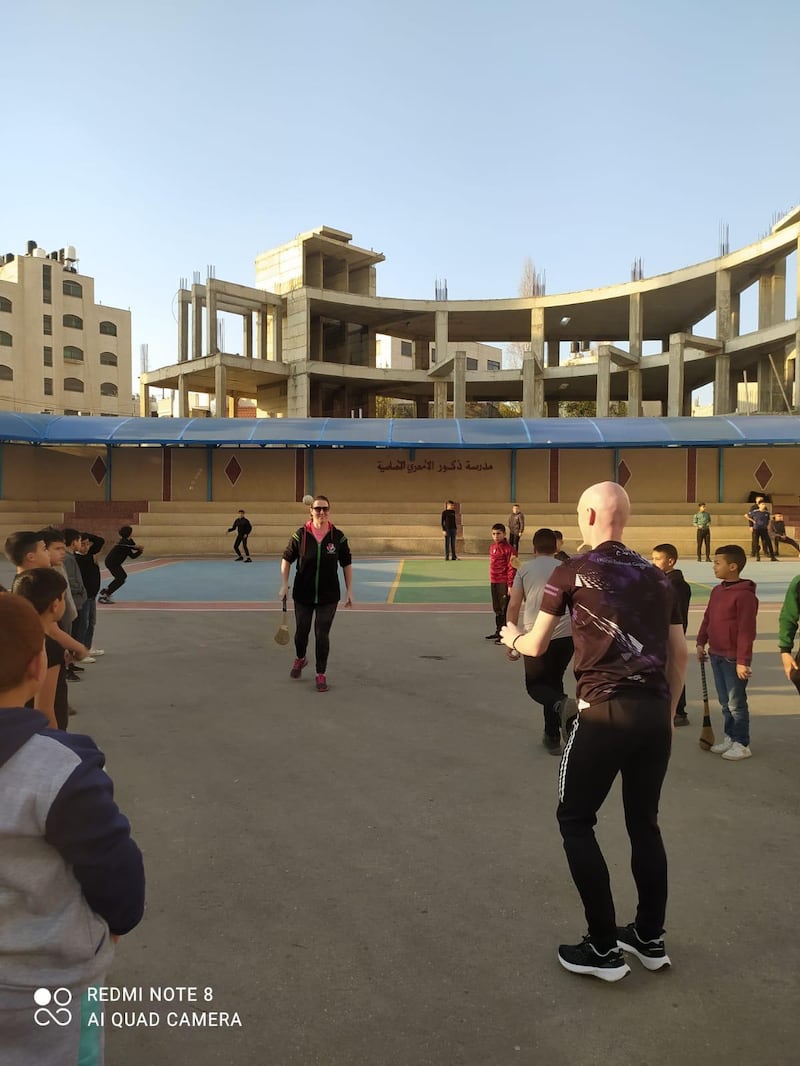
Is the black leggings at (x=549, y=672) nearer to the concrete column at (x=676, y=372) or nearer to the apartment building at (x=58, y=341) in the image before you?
the concrete column at (x=676, y=372)

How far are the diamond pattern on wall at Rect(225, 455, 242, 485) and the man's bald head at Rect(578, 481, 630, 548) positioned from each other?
88.6ft

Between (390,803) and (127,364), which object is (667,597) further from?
(127,364)

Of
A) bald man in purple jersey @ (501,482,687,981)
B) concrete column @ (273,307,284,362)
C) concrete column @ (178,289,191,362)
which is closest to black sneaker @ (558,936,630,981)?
bald man in purple jersey @ (501,482,687,981)

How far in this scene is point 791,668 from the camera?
180 inches

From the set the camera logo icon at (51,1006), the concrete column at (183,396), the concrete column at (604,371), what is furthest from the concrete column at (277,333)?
the camera logo icon at (51,1006)

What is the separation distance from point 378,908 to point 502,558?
6974 millimetres

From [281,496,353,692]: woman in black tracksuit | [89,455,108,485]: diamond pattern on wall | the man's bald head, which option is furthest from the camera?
[89,455,108,485]: diamond pattern on wall

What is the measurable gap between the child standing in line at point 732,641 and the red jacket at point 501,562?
14.4 feet

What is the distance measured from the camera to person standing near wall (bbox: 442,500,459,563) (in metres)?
22.8

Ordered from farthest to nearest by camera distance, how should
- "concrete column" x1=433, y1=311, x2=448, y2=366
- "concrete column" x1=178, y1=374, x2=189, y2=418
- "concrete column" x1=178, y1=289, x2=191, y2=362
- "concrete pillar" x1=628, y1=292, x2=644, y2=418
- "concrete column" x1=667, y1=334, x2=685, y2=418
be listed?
"concrete column" x1=178, y1=289, x2=191, y2=362
"concrete column" x1=178, y1=374, x2=189, y2=418
"concrete column" x1=433, y1=311, x2=448, y2=366
"concrete pillar" x1=628, y1=292, x2=644, y2=418
"concrete column" x1=667, y1=334, x2=685, y2=418

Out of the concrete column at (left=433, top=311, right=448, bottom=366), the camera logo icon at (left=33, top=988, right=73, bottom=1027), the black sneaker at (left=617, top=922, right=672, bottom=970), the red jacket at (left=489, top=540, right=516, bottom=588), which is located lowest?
the black sneaker at (left=617, top=922, right=672, bottom=970)

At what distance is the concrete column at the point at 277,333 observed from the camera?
4397 centimetres

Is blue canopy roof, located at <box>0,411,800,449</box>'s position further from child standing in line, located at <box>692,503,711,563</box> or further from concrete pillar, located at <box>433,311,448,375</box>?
concrete pillar, located at <box>433,311,448,375</box>

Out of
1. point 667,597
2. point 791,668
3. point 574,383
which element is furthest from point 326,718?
point 574,383
